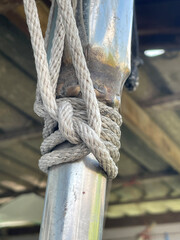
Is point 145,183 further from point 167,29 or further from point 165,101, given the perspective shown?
point 167,29

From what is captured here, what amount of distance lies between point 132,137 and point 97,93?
2078mm

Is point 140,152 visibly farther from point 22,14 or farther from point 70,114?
point 70,114

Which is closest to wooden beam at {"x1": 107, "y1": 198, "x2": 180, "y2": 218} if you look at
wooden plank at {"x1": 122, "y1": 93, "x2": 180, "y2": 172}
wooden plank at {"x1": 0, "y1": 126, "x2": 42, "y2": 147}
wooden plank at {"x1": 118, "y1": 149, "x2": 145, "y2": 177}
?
wooden plank at {"x1": 118, "y1": 149, "x2": 145, "y2": 177}

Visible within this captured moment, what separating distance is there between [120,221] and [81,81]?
3.55 metres

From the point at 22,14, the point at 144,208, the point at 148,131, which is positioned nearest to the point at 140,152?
the point at 148,131

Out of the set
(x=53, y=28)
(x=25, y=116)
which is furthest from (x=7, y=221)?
(x=53, y=28)

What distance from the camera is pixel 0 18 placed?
166 cm

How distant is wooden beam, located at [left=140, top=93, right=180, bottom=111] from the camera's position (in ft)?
7.04

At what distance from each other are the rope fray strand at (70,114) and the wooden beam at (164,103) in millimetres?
1630

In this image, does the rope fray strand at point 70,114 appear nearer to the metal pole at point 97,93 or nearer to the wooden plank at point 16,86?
the metal pole at point 97,93

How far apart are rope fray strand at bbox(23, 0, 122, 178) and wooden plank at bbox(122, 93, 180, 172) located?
1435 mm

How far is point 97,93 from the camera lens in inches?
22.0

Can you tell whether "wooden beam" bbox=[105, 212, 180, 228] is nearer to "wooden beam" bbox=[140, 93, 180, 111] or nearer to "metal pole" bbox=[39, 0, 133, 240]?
"wooden beam" bbox=[140, 93, 180, 111]

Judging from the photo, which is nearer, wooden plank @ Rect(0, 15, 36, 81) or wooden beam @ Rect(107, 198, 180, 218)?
wooden plank @ Rect(0, 15, 36, 81)
